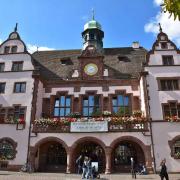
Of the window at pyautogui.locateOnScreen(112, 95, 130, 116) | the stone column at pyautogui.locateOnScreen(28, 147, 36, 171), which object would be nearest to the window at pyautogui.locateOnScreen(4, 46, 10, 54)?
the stone column at pyautogui.locateOnScreen(28, 147, 36, 171)

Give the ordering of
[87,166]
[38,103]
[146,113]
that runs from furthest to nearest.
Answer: [38,103]
[146,113]
[87,166]

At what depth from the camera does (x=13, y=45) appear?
32.8 meters

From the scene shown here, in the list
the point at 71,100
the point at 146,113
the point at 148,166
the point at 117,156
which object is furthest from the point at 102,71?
the point at 148,166

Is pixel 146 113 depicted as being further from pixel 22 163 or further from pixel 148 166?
pixel 22 163

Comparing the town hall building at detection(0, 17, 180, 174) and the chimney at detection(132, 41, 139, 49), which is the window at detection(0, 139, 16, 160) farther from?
the chimney at detection(132, 41, 139, 49)

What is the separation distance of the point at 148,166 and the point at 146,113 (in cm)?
521

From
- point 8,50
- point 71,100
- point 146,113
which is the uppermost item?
point 8,50

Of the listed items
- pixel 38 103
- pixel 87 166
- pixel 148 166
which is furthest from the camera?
pixel 38 103

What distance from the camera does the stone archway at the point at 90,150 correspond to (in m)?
26.6

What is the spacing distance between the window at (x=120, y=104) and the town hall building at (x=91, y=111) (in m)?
0.11

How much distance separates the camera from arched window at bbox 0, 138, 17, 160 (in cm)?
2702

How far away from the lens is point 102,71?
3158 cm

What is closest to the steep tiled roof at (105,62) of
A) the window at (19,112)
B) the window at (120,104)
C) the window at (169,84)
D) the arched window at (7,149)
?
the window at (120,104)

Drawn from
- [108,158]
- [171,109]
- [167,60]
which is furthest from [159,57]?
[108,158]
